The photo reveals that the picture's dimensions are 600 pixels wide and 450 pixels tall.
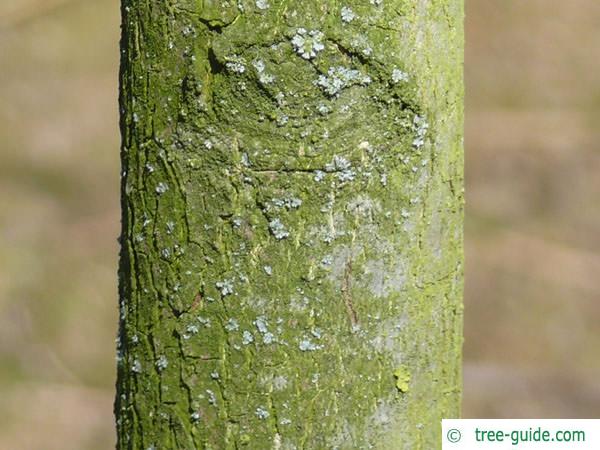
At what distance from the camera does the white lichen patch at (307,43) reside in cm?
89

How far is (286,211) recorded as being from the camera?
907 millimetres

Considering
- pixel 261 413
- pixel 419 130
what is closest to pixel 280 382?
pixel 261 413

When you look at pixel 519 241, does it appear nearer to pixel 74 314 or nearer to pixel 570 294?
pixel 570 294

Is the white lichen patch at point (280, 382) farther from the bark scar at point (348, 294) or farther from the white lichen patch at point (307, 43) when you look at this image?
the white lichen patch at point (307, 43)

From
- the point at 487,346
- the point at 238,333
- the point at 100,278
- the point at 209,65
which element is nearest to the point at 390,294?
the point at 238,333

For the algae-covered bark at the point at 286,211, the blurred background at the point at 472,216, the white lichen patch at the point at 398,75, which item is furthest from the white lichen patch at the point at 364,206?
the blurred background at the point at 472,216

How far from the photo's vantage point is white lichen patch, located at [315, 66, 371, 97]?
899 millimetres

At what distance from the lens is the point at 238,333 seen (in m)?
0.92

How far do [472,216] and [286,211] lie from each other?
432 centimetres

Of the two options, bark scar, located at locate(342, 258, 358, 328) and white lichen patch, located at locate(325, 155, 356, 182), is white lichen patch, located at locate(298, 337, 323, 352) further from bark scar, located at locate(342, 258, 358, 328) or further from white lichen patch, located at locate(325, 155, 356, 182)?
white lichen patch, located at locate(325, 155, 356, 182)

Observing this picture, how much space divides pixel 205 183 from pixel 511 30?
176 inches

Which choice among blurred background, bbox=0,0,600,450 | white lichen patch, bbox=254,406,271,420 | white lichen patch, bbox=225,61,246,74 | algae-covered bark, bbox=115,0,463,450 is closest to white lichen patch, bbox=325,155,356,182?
algae-covered bark, bbox=115,0,463,450

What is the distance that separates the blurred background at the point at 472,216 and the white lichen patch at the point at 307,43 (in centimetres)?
410

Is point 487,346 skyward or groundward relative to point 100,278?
groundward
